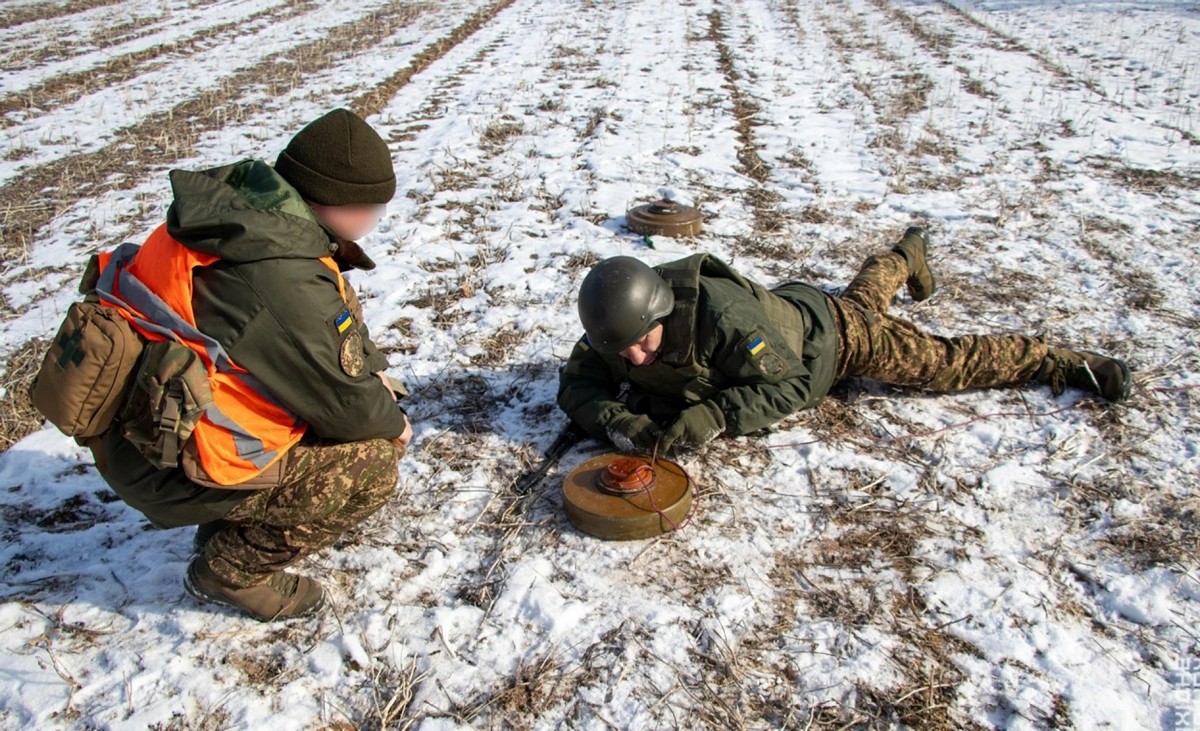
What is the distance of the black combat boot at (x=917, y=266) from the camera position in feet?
16.1

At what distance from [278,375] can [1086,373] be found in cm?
379

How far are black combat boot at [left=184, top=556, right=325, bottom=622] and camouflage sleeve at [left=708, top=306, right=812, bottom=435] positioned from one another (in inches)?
72.9

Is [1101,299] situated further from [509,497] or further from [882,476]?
[509,497]

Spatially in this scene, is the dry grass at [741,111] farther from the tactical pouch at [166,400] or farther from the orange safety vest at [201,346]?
the tactical pouch at [166,400]

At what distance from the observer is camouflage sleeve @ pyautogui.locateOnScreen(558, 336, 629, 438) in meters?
3.74

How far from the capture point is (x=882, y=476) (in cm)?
362

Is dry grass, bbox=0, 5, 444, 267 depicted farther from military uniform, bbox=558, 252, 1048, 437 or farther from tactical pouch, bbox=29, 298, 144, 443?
military uniform, bbox=558, 252, 1048, 437

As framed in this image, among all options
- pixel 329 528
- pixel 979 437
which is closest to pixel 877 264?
pixel 979 437

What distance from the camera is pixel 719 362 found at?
11.8 ft

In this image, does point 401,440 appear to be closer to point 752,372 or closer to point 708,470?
point 708,470

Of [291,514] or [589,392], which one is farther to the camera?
[589,392]

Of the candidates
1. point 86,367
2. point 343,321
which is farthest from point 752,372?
point 86,367

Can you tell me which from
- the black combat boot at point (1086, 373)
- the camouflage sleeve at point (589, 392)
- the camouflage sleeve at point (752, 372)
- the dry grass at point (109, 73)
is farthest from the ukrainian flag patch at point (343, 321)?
the dry grass at point (109, 73)

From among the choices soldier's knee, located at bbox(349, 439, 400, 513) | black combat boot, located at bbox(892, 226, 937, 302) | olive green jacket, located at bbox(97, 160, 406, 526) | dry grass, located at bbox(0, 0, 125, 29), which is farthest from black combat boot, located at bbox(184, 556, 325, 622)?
dry grass, located at bbox(0, 0, 125, 29)
